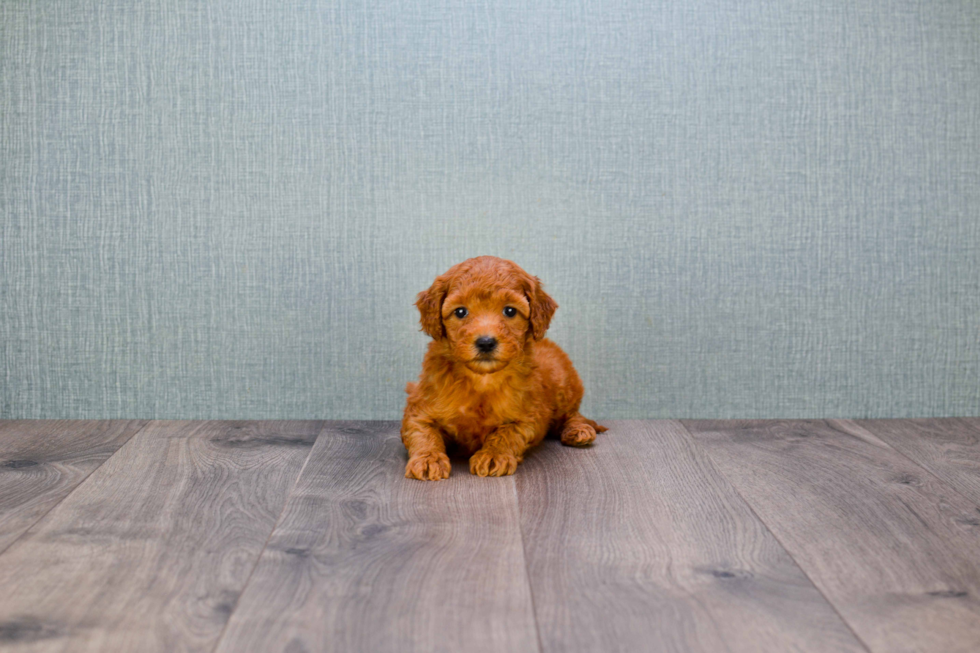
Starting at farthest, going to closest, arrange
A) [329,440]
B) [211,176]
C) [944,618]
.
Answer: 1. [211,176]
2. [329,440]
3. [944,618]

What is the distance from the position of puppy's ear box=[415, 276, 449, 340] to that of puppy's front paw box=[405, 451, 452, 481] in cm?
30

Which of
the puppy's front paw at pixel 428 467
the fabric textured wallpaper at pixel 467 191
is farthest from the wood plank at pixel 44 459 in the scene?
the puppy's front paw at pixel 428 467

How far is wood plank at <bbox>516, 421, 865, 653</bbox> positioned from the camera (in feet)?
3.94

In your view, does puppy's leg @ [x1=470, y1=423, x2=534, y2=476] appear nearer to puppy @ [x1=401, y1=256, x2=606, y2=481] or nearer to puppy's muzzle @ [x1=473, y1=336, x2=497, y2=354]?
puppy @ [x1=401, y1=256, x2=606, y2=481]

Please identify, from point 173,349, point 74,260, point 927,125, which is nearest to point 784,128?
point 927,125

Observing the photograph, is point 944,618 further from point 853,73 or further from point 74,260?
point 74,260

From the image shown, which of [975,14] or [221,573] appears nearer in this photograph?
[221,573]

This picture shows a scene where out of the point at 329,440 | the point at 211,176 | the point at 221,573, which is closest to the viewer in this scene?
the point at 221,573

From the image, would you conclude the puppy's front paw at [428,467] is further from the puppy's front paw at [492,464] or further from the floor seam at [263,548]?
the floor seam at [263,548]

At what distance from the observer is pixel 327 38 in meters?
2.44

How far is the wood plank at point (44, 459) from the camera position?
1.69 m

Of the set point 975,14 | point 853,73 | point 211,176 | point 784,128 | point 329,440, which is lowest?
point 329,440

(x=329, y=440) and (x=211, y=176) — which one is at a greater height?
(x=211, y=176)

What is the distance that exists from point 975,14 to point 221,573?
2.56 metres
